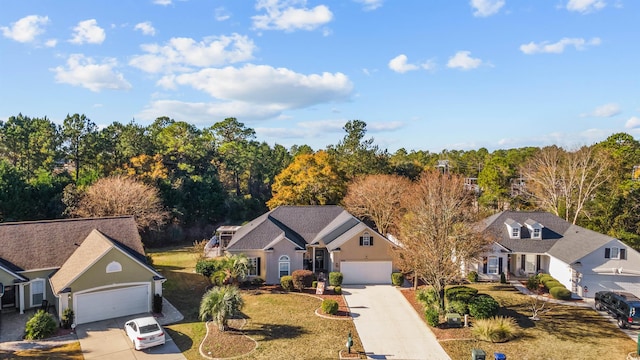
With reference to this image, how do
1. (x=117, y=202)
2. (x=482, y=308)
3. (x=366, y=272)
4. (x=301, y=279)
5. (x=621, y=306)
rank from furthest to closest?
(x=117, y=202) < (x=366, y=272) < (x=301, y=279) < (x=621, y=306) < (x=482, y=308)

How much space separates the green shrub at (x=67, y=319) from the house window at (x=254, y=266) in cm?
1263

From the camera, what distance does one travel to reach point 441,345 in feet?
67.9

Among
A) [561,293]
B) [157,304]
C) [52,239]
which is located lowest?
[561,293]

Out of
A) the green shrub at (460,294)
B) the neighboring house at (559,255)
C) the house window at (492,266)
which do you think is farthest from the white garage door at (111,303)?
the house window at (492,266)

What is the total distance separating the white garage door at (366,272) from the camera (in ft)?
106

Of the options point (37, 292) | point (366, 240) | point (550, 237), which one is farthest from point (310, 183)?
point (37, 292)

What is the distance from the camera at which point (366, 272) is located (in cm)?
3241

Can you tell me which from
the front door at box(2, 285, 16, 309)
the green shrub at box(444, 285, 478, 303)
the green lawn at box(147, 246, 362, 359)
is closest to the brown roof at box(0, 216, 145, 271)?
the front door at box(2, 285, 16, 309)

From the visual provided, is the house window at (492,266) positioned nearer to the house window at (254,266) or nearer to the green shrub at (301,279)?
the green shrub at (301,279)

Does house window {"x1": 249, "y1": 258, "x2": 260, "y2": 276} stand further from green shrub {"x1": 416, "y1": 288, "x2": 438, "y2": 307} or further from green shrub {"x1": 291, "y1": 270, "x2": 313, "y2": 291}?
green shrub {"x1": 416, "y1": 288, "x2": 438, "y2": 307}

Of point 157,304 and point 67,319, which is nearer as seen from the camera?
point 67,319

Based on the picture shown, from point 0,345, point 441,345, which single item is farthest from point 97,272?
point 441,345

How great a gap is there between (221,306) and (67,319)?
28.7ft

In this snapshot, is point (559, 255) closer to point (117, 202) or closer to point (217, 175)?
point (117, 202)
